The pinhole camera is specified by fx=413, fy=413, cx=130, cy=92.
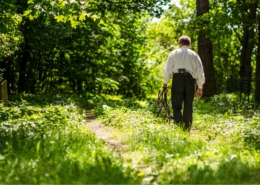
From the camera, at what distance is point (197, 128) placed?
32.0 ft

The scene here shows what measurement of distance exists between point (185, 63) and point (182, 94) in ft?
2.29

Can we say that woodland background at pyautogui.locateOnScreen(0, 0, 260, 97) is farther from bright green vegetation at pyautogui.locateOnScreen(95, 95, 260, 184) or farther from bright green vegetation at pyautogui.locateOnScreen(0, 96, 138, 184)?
bright green vegetation at pyautogui.locateOnScreen(95, 95, 260, 184)

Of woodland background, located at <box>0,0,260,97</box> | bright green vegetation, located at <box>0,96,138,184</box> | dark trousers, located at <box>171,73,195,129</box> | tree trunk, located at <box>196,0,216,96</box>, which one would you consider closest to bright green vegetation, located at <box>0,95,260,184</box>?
bright green vegetation, located at <box>0,96,138,184</box>

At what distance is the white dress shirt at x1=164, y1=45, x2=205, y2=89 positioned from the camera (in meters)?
8.90

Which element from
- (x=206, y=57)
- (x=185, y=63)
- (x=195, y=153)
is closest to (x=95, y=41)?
(x=206, y=57)

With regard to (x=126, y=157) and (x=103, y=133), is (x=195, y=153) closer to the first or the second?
(x=126, y=157)

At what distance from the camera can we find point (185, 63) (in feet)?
29.2

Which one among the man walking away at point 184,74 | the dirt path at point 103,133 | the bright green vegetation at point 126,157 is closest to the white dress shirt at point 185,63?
the man walking away at point 184,74

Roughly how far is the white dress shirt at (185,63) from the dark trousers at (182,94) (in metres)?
0.13

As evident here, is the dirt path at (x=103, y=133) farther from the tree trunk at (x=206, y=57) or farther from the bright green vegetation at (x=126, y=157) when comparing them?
the tree trunk at (x=206, y=57)

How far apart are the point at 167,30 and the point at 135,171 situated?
3643 centimetres

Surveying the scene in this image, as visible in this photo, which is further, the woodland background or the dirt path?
the woodland background

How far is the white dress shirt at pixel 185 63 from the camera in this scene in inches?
350

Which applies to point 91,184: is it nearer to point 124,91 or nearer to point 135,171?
point 135,171
